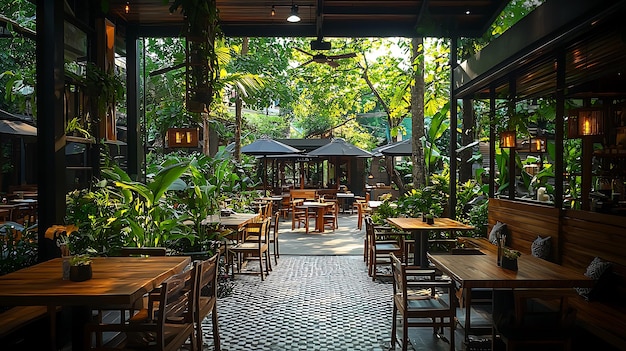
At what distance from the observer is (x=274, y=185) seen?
68.6 feet

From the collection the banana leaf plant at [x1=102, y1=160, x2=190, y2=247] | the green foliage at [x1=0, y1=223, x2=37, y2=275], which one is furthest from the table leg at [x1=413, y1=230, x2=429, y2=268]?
the green foliage at [x1=0, y1=223, x2=37, y2=275]

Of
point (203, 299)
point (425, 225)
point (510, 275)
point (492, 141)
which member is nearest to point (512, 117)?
point (492, 141)

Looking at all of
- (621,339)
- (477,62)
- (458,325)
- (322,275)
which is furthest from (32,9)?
(621,339)

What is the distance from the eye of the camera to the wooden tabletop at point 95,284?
9.53ft

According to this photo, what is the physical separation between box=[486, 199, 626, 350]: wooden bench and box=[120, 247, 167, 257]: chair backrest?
11.3 ft

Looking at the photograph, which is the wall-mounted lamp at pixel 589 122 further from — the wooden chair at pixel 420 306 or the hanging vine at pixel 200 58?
the hanging vine at pixel 200 58

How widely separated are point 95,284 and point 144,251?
142 centimetres

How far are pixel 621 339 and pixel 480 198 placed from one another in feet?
20.1

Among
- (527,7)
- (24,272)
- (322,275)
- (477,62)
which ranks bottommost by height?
(322,275)

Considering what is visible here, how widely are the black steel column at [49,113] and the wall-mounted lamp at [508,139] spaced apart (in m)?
5.42

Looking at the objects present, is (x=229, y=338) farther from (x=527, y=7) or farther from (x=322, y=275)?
(x=527, y=7)

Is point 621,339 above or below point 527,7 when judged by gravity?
below

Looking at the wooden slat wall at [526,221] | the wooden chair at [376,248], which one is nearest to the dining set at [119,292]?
the wooden chair at [376,248]

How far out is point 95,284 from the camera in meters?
3.20
